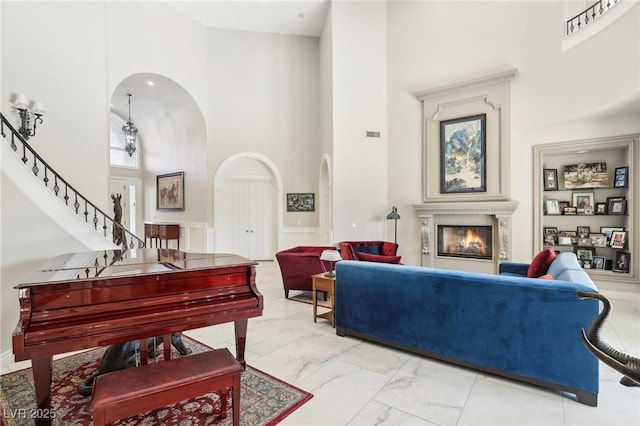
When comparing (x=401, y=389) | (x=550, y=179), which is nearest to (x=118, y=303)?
(x=401, y=389)

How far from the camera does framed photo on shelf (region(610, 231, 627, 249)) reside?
4879 mm

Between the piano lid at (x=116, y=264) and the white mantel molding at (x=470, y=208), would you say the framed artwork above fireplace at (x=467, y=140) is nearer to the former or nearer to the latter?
the white mantel molding at (x=470, y=208)

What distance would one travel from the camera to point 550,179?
552 cm

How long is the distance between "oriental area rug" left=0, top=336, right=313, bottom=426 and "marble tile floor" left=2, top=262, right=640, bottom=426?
0.12 meters

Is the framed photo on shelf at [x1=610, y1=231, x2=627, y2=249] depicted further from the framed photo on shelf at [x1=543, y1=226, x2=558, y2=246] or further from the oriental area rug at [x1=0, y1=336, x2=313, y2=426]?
the oriental area rug at [x1=0, y1=336, x2=313, y2=426]

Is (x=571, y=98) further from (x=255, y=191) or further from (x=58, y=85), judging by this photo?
(x=58, y=85)

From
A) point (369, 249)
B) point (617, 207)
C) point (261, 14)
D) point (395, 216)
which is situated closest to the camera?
point (617, 207)

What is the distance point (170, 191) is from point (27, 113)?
490 cm

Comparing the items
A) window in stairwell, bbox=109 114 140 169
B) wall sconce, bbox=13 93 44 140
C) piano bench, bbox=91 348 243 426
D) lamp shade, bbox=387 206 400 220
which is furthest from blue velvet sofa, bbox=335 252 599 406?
window in stairwell, bbox=109 114 140 169

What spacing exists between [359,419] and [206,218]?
6.84 metres

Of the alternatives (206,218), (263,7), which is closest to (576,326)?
(206,218)

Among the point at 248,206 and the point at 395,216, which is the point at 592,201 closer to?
the point at 395,216


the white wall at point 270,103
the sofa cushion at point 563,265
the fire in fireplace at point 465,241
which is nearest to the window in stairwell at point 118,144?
the white wall at point 270,103

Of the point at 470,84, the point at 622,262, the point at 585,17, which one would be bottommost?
the point at 622,262
